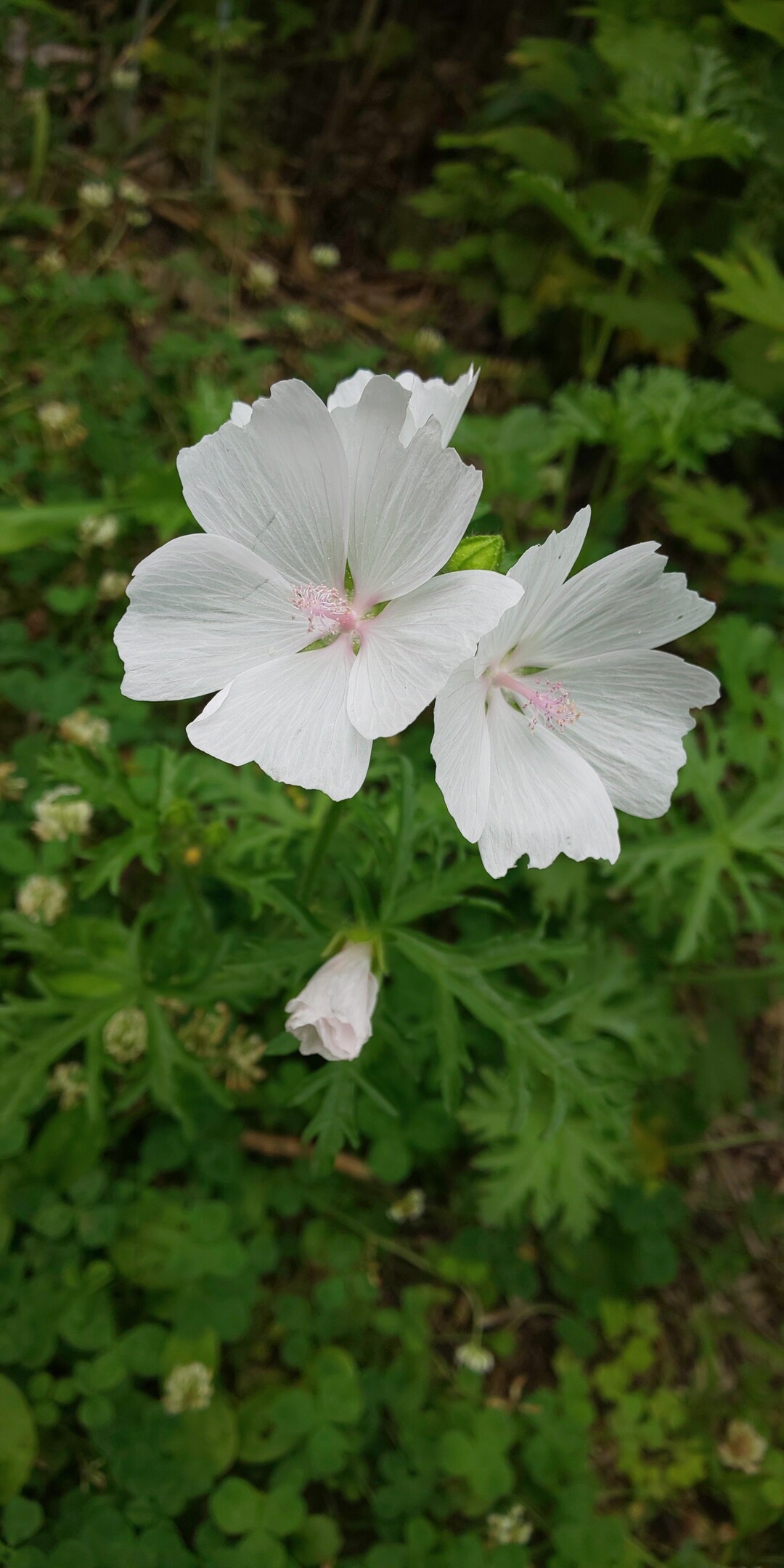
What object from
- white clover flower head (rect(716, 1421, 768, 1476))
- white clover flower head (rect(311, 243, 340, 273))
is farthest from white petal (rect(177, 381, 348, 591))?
white clover flower head (rect(311, 243, 340, 273))

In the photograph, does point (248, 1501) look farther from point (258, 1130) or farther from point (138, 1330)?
point (258, 1130)

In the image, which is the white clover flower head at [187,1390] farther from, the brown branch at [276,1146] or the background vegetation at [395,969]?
the brown branch at [276,1146]

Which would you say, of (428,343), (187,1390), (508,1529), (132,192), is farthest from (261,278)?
(508,1529)

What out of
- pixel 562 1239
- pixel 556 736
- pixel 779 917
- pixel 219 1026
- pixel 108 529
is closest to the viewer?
pixel 556 736

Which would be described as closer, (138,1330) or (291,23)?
(138,1330)

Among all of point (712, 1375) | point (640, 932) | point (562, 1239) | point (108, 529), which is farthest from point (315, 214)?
point (712, 1375)

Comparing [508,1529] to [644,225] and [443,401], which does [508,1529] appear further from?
[644,225]
